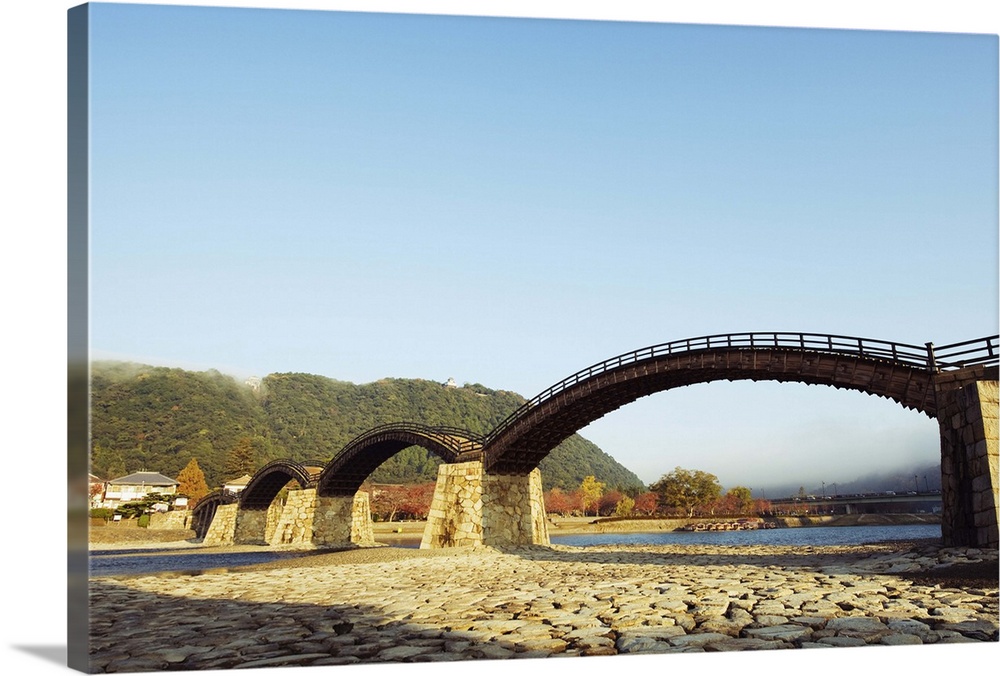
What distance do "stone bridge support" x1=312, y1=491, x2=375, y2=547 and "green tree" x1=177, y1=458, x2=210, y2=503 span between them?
7.20 meters

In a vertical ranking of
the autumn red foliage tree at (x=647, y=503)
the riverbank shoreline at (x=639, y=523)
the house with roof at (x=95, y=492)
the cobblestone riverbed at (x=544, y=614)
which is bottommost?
the riverbank shoreline at (x=639, y=523)

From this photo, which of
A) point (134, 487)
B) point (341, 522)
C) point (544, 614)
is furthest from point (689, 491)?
point (544, 614)

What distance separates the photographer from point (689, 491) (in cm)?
7725

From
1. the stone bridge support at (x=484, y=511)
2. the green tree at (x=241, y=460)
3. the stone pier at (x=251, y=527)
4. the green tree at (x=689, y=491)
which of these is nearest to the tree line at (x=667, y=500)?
the green tree at (x=689, y=491)

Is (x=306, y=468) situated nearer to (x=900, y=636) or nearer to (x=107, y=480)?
(x=107, y=480)

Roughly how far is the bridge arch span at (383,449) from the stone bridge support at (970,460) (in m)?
18.4

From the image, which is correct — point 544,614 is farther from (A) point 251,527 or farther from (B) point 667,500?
(B) point 667,500

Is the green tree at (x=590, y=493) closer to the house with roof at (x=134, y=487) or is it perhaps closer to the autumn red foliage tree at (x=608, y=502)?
the autumn red foliage tree at (x=608, y=502)

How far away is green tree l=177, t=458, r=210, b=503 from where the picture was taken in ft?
142

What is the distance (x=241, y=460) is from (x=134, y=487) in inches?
1024

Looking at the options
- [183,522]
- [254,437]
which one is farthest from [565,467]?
[183,522]

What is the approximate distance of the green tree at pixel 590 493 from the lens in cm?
7694

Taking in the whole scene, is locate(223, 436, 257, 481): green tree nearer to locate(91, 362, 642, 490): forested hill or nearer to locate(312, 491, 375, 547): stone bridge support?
locate(91, 362, 642, 490): forested hill

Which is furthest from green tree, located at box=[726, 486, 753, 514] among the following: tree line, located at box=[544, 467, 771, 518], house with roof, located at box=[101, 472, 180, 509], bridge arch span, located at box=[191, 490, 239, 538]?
house with roof, located at box=[101, 472, 180, 509]
